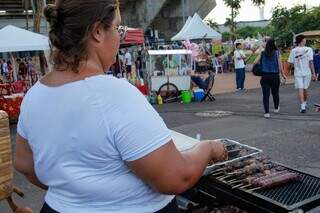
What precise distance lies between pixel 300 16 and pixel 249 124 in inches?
1327

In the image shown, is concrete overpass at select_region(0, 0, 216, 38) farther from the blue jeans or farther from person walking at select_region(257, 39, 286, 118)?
person walking at select_region(257, 39, 286, 118)

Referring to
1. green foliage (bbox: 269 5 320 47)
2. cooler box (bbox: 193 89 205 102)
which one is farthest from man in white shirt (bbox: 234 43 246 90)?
green foliage (bbox: 269 5 320 47)

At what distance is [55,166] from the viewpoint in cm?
158

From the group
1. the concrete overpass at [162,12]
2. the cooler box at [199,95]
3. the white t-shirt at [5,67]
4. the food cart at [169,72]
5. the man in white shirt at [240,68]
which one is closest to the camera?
the cooler box at [199,95]

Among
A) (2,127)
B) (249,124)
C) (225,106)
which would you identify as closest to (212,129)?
(249,124)

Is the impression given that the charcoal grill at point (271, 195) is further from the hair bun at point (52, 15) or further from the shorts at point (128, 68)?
the shorts at point (128, 68)

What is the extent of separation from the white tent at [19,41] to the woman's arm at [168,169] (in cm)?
1281

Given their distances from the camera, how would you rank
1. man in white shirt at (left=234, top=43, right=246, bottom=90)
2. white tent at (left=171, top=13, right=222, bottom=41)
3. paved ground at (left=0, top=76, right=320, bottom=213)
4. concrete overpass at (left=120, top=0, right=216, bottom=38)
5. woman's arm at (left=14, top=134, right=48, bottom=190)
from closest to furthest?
woman's arm at (left=14, top=134, right=48, bottom=190) < paved ground at (left=0, top=76, right=320, bottom=213) < man in white shirt at (left=234, top=43, right=246, bottom=90) < white tent at (left=171, top=13, right=222, bottom=41) < concrete overpass at (left=120, top=0, right=216, bottom=38)

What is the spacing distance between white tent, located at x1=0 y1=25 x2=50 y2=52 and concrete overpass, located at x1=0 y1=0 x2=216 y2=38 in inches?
741

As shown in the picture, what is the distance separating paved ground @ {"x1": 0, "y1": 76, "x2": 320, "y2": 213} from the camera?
6441mm

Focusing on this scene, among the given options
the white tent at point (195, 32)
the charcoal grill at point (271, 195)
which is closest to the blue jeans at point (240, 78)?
the white tent at point (195, 32)

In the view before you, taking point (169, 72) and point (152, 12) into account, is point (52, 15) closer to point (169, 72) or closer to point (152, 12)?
point (169, 72)

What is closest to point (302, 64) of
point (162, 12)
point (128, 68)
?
point (128, 68)

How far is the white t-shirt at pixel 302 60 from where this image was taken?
34.8 feet
